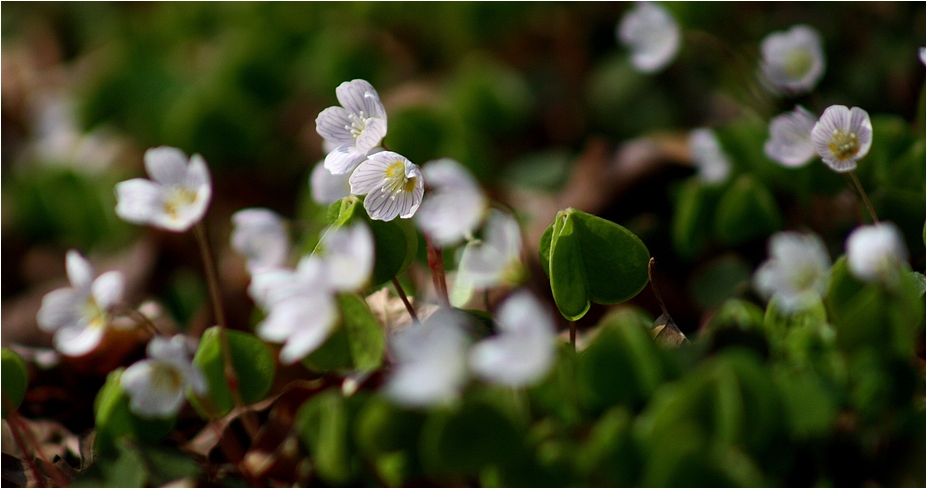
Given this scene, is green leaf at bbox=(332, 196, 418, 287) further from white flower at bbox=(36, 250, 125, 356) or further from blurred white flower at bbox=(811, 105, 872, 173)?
blurred white flower at bbox=(811, 105, 872, 173)

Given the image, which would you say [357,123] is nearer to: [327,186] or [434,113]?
[327,186]

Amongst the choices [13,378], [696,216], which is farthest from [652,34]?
[13,378]

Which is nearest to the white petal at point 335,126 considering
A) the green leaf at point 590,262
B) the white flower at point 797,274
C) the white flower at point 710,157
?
the green leaf at point 590,262

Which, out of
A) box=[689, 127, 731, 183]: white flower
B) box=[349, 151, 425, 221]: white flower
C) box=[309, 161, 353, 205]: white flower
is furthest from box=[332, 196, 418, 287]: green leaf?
box=[689, 127, 731, 183]: white flower

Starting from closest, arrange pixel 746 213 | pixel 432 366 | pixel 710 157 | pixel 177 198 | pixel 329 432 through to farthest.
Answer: pixel 432 366 < pixel 329 432 < pixel 177 198 < pixel 746 213 < pixel 710 157

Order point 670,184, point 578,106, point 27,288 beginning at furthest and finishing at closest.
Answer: point 578,106 → point 27,288 → point 670,184

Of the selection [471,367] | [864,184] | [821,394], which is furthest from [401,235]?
[864,184]

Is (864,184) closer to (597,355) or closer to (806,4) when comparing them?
(597,355)

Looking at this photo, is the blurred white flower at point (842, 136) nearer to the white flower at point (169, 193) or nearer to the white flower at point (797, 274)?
the white flower at point (797, 274)
